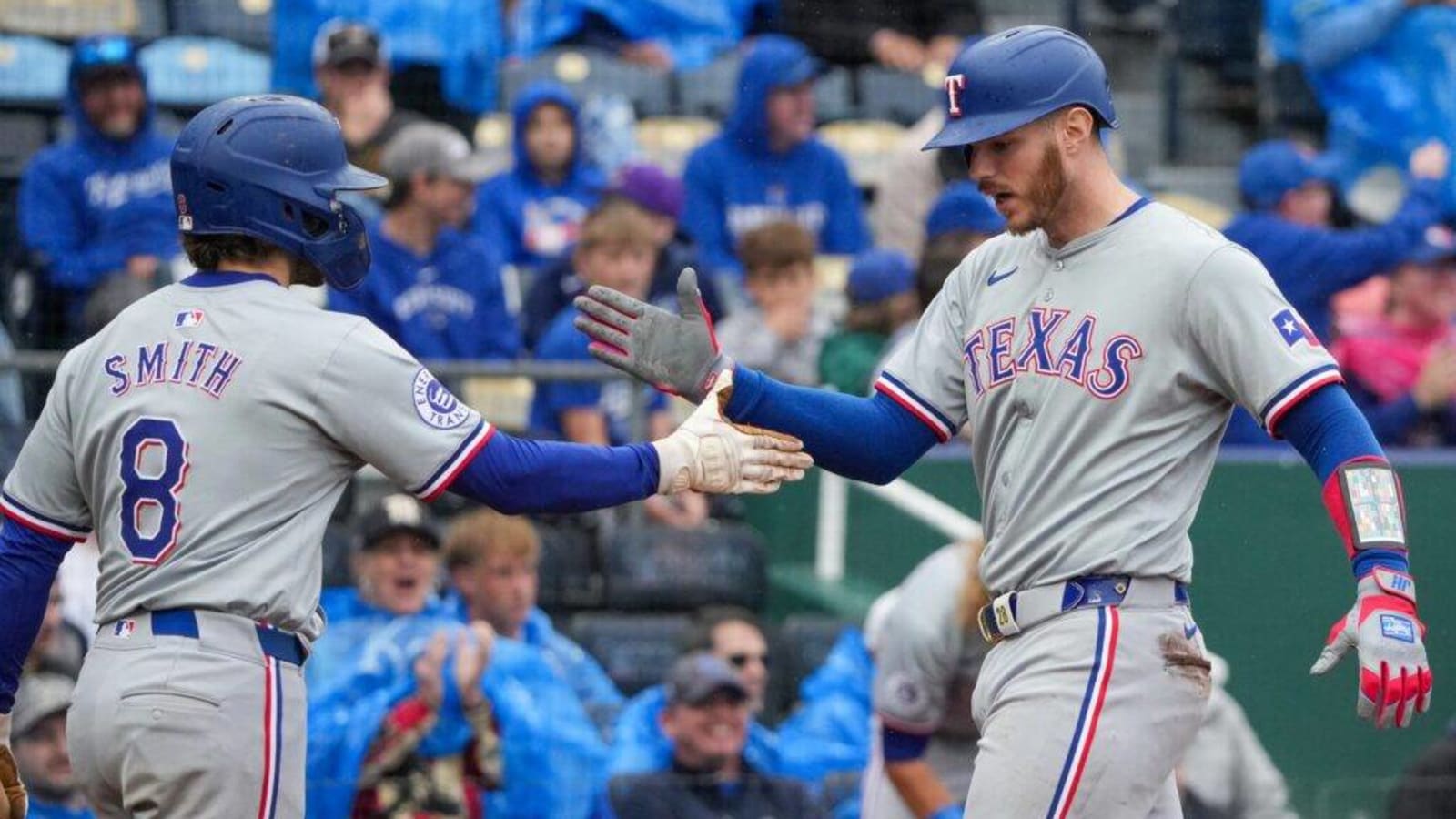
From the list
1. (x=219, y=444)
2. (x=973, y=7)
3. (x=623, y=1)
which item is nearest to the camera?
(x=219, y=444)

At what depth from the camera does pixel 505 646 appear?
648 cm

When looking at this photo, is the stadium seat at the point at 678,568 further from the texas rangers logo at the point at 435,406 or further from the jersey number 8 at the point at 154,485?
the jersey number 8 at the point at 154,485

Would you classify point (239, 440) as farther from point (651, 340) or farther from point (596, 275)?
point (596, 275)

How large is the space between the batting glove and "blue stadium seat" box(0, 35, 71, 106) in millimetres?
5830

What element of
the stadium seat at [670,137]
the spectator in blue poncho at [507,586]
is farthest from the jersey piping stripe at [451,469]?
the stadium seat at [670,137]

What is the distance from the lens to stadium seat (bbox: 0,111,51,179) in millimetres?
8109

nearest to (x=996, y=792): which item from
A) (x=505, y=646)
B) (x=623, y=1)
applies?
(x=505, y=646)

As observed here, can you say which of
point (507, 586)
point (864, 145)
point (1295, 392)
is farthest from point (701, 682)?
point (864, 145)

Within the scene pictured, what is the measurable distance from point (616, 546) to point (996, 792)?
339 centimetres

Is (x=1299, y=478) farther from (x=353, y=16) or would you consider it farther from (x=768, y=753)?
(x=353, y=16)

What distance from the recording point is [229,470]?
4.13m

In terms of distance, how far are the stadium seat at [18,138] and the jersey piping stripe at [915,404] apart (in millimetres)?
4294

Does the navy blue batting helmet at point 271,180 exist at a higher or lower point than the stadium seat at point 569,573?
higher

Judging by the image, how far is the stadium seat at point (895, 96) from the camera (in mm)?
10492
